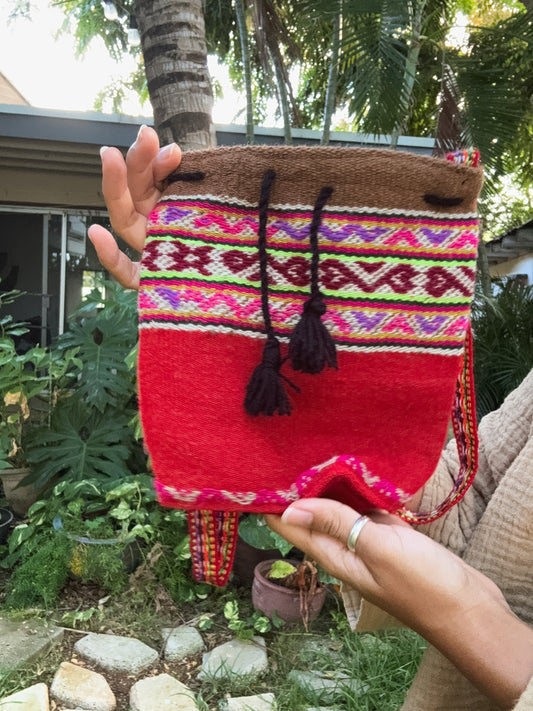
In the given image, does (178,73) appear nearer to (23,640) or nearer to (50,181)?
(23,640)

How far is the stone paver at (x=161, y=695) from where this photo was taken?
2.17m

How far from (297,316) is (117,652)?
2.13 metres

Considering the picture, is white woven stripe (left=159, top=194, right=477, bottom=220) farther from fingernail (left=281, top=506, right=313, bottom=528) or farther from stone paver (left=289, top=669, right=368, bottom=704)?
stone paver (left=289, top=669, right=368, bottom=704)

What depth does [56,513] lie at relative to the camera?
115 inches

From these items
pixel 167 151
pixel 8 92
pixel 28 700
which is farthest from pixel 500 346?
pixel 8 92

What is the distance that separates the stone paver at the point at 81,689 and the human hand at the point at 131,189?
185 cm

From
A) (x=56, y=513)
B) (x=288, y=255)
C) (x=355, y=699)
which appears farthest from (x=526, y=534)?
(x=56, y=513)

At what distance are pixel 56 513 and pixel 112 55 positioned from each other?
1016cm

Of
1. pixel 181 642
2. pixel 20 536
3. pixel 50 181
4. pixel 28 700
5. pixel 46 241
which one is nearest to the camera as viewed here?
pixel 28 700

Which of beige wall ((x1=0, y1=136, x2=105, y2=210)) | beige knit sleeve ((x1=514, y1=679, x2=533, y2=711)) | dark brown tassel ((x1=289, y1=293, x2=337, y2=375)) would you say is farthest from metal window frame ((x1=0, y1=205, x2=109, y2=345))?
beige knit sleeve ((x1=514, y1=679, x2=533, y2=711))

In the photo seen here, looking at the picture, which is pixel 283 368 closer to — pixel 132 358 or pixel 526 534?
pixel 526 534

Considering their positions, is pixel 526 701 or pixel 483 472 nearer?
pixel 526 701

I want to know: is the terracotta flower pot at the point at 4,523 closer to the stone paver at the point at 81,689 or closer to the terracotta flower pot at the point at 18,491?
the terracotta flower pot at the point at 18,491

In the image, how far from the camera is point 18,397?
3.11m
